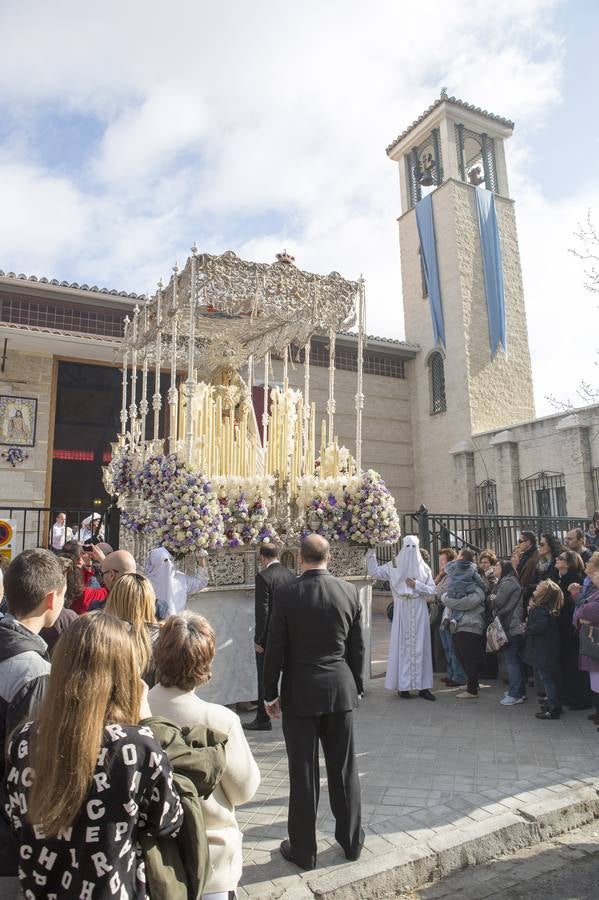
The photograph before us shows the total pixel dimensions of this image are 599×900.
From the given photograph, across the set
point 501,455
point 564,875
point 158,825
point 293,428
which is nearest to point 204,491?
point 293,428

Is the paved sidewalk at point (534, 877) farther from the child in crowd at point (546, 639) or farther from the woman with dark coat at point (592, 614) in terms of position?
the child in crowd at point (546, 639)

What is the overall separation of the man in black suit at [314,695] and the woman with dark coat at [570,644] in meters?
3.82

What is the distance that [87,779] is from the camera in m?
1.66

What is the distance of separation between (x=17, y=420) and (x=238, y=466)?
7.66m

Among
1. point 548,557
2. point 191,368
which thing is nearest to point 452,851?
point 548,557

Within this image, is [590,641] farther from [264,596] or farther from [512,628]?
[264,596]

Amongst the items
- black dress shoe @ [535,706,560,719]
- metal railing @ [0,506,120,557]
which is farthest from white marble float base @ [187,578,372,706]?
black dress shoe @ [535,706,560,719]

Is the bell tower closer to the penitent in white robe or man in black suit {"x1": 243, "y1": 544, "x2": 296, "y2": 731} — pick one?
the penitent in white robe

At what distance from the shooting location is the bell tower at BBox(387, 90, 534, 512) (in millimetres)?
20250

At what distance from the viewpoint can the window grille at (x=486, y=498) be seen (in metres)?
19.1

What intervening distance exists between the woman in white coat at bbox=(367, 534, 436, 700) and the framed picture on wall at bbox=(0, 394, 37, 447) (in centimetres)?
939

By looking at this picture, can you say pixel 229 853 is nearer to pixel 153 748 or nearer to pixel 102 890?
pixel 102 890

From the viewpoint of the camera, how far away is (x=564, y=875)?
3.61m

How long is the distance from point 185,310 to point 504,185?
1896cm
